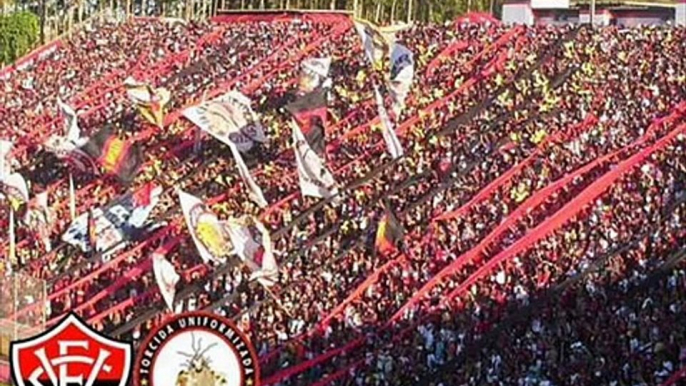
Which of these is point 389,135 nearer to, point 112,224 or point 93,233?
point 112,224

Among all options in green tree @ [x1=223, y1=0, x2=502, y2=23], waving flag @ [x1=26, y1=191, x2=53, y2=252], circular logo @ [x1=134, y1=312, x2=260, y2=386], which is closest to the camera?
circular logo @ [x1=134, y1=312, x2=260, y2=386]

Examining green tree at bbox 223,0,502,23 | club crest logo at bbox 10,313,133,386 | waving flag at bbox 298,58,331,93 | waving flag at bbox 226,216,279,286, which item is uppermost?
green tree at bbox 223,0,502,23

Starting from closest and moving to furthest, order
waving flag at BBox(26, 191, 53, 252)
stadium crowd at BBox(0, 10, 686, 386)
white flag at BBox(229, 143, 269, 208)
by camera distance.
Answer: stadium crowd at BBox(0, 10, 686, 386) < white flag at BBox(229, 143, 269, 208) < waving flag at BBox(26, 191, 53, 252)

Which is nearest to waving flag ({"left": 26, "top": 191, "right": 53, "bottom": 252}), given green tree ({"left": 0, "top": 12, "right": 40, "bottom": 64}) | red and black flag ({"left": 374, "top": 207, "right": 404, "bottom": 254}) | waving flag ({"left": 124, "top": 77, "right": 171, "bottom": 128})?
waving flag ({"left": 124, "top": 77, "right": 171, "bottom": 128})

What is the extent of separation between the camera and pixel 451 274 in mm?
26828

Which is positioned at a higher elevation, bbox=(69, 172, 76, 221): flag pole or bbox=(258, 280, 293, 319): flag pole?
bbox=(69, 172, 76, 221): flag pole

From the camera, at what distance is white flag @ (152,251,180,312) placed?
90.5 feet

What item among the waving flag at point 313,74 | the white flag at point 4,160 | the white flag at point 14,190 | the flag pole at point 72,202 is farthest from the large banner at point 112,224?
the waving flag at point 313,74

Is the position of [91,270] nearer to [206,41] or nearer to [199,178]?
[199,178]

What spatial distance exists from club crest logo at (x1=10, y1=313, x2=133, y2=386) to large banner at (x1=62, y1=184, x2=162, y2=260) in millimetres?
26468

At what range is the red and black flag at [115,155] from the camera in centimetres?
3666

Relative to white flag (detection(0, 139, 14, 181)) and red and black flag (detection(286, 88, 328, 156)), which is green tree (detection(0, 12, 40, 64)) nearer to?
white flag (detection(0, 139, 14, 181))

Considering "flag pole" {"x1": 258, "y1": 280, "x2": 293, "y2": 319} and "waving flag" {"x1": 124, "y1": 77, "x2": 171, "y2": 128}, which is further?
"waving flag" {"x1": 124, "y1": 77, "x2": 171, "y2": 128}

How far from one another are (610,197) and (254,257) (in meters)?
6.81
